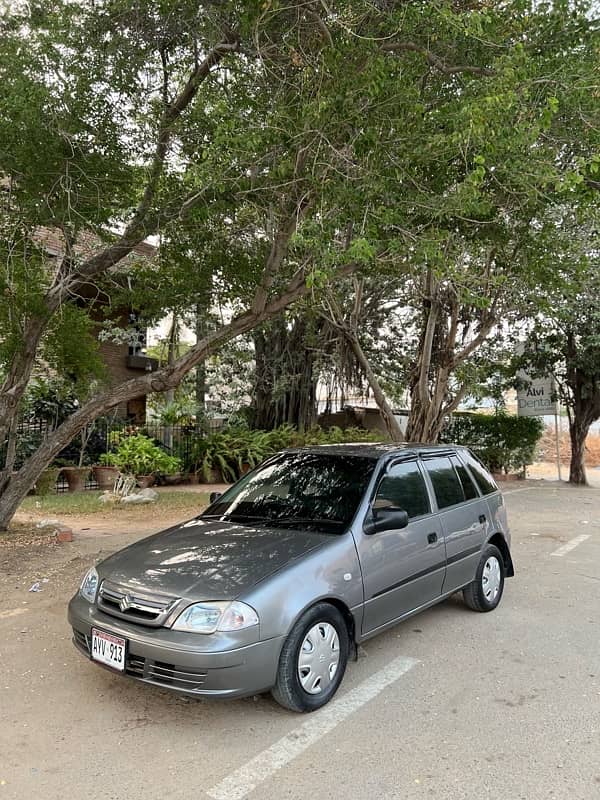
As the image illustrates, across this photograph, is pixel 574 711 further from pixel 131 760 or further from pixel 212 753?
pixel 131 760

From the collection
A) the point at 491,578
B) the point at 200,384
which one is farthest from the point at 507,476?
the point at 491,578

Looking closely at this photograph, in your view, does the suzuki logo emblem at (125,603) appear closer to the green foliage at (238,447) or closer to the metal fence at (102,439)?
the metal fence at (102,439)

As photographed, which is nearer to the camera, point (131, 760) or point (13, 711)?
point (131, 760)

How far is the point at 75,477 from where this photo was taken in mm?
13164

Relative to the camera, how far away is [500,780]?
2.94 metres

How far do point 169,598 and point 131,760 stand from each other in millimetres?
781

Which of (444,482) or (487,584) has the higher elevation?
Answer: (444,482)

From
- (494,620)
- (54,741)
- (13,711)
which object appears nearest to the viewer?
(54,741)

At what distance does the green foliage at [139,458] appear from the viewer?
1255 centimetres

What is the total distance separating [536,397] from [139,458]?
1064 centimetres

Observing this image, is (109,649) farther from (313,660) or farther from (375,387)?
(375,387)

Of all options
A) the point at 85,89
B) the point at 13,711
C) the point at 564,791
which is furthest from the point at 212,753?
the point at 85,89

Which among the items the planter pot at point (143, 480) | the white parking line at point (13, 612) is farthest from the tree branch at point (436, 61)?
the planter pot at point (143, 480)

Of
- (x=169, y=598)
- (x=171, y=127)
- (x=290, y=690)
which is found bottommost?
(x=290, y=690)
